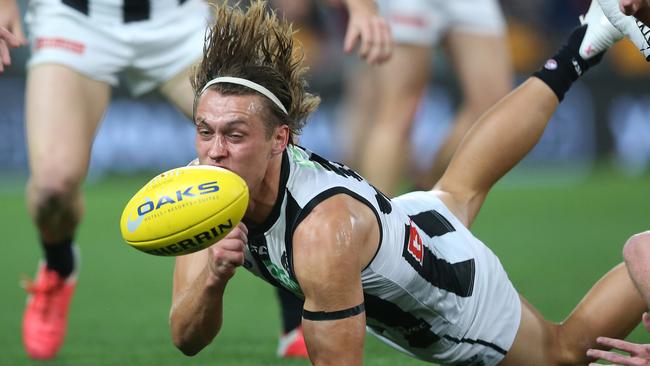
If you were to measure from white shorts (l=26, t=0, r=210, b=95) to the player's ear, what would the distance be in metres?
2.03

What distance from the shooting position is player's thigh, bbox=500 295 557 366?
174 inches

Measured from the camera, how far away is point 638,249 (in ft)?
12.4

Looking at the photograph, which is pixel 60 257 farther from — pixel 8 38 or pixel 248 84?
pixel 248 84

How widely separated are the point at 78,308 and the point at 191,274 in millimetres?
2929

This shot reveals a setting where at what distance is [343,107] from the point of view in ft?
46.5

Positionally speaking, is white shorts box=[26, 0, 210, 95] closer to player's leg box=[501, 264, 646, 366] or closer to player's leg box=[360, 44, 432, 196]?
player's leg box=[360, 44, 432, 196]

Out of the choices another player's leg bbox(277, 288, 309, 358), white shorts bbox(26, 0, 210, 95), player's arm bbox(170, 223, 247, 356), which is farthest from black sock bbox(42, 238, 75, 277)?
player's arm bbox(170, 223, 247, 356)

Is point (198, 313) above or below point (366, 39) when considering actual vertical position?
below

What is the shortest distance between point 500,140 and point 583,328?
2.84 feet

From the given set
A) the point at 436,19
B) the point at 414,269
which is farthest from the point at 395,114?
the point at 414,269

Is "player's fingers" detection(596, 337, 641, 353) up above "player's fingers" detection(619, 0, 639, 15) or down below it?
below

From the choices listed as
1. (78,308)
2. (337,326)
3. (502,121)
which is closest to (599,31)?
(502,121)

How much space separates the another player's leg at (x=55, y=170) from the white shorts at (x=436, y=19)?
2.07m

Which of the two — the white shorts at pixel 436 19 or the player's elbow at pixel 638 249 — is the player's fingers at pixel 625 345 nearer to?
the player's elbow at pixel 638 249
